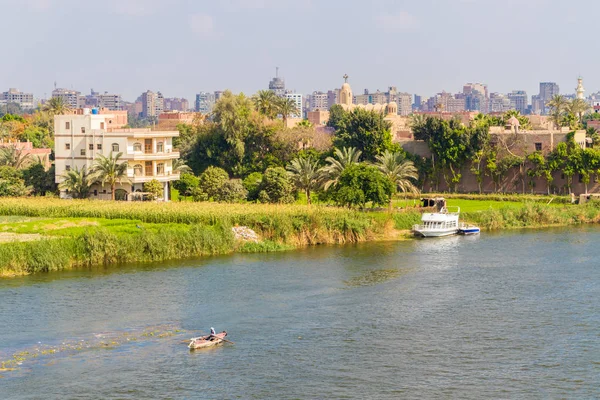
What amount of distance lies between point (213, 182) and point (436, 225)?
1611 cm

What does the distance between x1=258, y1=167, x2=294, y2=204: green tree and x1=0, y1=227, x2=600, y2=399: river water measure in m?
13.1

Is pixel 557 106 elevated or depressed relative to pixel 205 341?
elevated

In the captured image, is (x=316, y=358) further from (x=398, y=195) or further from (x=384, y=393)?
(x=398, y=195)

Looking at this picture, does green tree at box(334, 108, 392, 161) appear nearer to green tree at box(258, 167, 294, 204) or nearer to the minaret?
green tree at box(258, 167, 294, 204)

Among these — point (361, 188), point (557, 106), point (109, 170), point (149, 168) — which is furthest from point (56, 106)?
point (361, 188)

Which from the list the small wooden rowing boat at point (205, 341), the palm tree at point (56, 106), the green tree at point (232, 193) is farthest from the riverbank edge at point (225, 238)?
the palm tree at point (56, 106)

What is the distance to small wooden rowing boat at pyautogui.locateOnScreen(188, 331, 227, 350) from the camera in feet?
110

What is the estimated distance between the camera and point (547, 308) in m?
39.6

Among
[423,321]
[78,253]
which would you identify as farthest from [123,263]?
[423,321]

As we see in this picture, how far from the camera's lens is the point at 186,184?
233ft

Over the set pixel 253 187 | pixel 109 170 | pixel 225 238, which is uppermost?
pixel 109 170

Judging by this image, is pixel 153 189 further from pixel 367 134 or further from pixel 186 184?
pixel 367 134

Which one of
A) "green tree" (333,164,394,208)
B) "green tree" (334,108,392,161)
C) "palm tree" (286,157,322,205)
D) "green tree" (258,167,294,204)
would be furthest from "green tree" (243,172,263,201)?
"green tree" (334,108,392,161)

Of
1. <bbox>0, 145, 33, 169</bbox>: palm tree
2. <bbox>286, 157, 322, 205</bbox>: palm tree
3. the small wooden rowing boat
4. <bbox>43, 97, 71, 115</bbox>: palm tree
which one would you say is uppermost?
<bbox>43, 97, 71, 115</bbox>: palm tree
